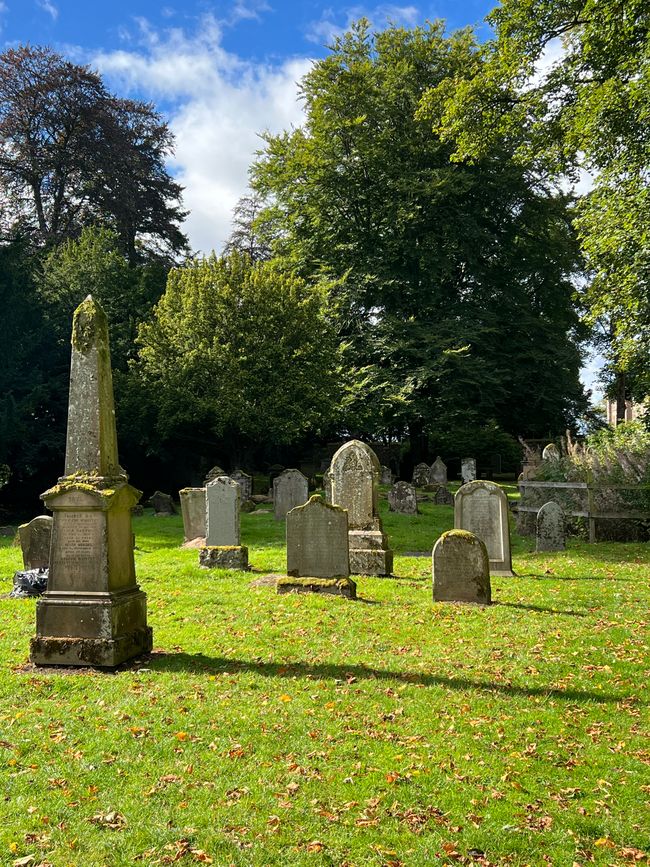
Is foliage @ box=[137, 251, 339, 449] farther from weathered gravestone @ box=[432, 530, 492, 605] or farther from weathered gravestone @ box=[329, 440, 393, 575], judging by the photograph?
weathered gravestone @ box=[432, 530, 492, 605]

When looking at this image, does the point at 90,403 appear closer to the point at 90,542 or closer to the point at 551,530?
the point at 90,542

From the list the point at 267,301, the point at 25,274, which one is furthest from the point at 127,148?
the point at 267,301

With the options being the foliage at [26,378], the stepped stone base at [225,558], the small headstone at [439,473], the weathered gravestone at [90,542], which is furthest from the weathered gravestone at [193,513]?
the small headstone at [439,473]

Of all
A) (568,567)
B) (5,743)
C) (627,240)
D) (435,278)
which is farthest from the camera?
(435,278)

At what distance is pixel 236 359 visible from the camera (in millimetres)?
26438

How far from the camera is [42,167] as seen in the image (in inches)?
1297

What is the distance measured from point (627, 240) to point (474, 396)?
15251mm

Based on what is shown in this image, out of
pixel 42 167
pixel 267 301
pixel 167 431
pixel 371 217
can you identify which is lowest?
pixel 167 431

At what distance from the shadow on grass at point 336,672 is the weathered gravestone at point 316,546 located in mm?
3389

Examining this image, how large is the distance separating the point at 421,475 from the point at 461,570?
22.6 metres

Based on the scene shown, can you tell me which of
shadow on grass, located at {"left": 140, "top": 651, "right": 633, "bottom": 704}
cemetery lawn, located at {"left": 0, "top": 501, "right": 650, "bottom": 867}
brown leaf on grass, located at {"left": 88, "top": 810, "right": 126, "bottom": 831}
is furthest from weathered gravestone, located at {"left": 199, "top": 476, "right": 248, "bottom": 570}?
brown leaf on grass, located at {"left": 88, "top": 810, "right": 126, "bottom": 831}

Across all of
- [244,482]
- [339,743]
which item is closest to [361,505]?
[339,743]

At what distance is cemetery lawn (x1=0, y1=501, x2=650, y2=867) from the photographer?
3.77 meters

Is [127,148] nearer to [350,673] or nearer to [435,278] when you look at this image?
[435,278]
